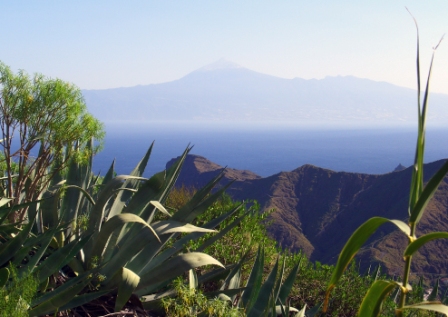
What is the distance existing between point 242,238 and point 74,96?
1980mm

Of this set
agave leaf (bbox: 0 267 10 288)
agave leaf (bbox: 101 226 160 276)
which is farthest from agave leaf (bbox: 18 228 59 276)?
agave leaf (bbox: 101 226 160 276)

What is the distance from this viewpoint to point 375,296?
1219 mm

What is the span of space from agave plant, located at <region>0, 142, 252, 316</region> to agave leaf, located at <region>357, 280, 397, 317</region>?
142 cm

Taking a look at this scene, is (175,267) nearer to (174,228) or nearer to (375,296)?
(174,228)

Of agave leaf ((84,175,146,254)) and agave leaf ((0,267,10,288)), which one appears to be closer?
agave leaf ((0,267,10,288))

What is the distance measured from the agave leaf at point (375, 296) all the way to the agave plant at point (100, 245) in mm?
1423

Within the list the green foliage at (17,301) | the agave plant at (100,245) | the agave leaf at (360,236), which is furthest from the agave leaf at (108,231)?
the agave leaf at (360,236)

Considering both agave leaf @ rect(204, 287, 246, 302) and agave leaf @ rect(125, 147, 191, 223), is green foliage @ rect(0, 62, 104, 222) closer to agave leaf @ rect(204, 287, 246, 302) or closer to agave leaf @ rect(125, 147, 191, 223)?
agave leaf @ rect(125, 147, 191, 223)

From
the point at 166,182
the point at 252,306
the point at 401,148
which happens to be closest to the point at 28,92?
the point at 166,182

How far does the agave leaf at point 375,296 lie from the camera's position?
47.5 inches

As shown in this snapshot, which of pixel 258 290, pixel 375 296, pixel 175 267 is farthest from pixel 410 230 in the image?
pixel 175 267

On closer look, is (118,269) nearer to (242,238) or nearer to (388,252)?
(242,238)

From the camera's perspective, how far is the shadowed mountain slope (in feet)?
105

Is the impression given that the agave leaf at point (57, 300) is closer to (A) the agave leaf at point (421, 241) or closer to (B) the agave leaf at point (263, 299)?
(B) the agave leaf at point (263, 299)
